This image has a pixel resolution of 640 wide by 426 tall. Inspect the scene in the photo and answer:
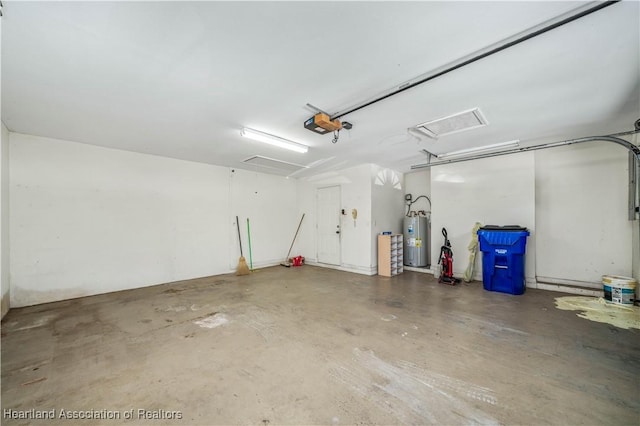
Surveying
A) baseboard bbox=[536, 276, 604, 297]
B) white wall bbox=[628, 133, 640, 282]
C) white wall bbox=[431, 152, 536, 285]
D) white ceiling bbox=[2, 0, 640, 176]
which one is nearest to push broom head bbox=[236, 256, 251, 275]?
white ceiling bbox=[2, 0, 640, 176]

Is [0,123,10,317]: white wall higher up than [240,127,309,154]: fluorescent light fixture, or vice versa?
[240,127,309,154]: fluorescent light fixture

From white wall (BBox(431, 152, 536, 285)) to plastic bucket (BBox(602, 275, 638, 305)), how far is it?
3.39ft

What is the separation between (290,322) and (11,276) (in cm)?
437

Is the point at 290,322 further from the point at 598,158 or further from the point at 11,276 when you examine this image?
the point at 598,158

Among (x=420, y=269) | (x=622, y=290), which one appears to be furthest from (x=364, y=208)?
(x=622, y=290)

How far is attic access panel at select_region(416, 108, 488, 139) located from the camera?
3.10 metres

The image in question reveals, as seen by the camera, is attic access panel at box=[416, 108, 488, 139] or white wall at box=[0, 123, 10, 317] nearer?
attic access panel at box=[416, 108, 488, 139]

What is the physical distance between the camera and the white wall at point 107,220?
3686 mm

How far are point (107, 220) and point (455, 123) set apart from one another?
6.16 meters

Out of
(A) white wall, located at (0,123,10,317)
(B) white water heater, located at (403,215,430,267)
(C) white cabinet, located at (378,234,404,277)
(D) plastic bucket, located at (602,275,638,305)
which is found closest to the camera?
(A) white wall, located at (0,123,10,317)

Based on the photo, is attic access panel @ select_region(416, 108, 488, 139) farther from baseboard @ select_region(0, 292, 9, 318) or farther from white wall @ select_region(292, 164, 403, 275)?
baseboard @ select_region(0, 292, 9, 318)

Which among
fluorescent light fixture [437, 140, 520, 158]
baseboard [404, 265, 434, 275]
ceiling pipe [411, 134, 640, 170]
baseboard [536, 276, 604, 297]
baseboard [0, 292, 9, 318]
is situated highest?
fluorescent light fixture [437, 140, 520, 158]

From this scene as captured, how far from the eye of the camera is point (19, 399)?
68.0 inches

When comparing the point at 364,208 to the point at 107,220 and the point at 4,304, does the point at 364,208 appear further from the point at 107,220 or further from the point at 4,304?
the point at 4,304
